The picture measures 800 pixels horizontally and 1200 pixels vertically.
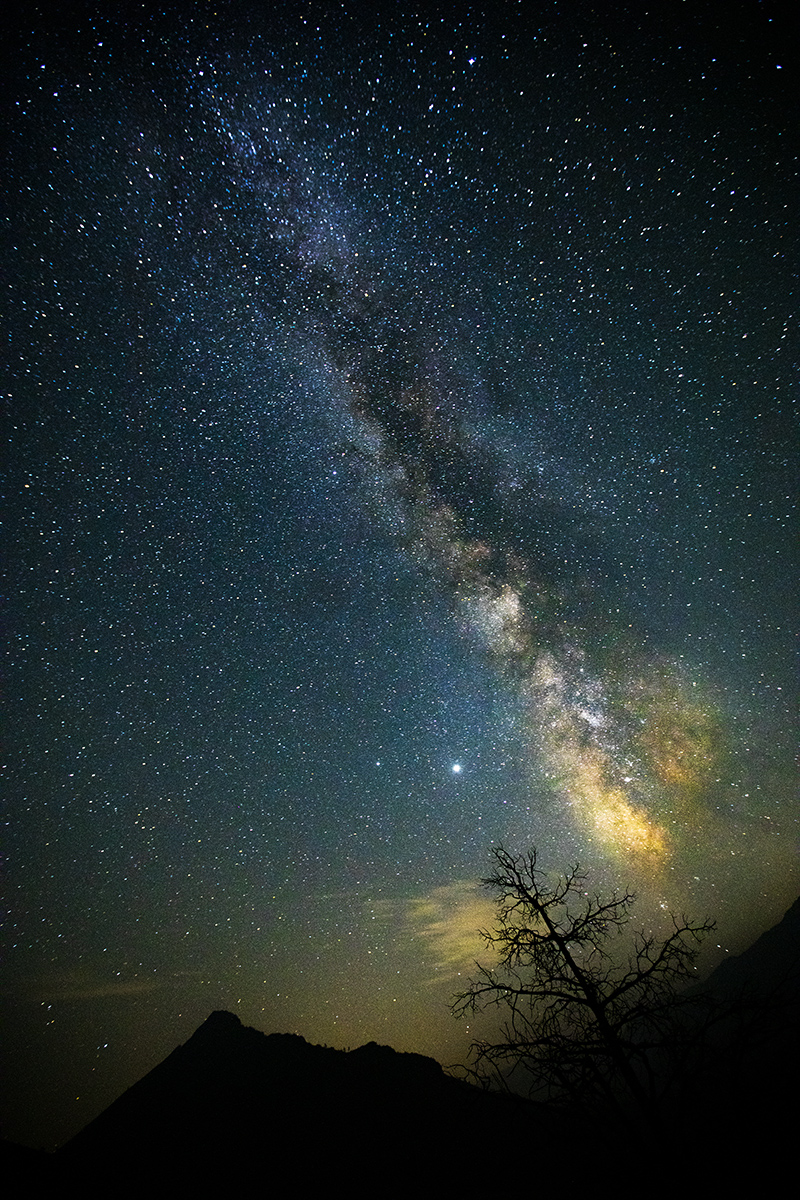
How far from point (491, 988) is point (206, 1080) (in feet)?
271

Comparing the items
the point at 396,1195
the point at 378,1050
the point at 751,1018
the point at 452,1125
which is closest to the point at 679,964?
the point at 751,1018

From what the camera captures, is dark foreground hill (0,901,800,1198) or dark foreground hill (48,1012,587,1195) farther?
dark foreground hill (48,1012,587,1195)

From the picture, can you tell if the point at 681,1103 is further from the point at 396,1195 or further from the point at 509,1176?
the point at 509,1176

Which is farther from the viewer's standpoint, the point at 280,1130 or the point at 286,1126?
the point at 286,1126

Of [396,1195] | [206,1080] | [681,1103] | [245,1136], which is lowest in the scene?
[396,1195]

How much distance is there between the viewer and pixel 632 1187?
4.20 metres

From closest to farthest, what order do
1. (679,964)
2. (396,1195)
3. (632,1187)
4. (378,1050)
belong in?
(632,1187) → (679,964) → (396,1195) → (378,1050)

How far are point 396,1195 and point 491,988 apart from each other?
59080 mm

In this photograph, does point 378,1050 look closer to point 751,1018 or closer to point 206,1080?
point 206,1080

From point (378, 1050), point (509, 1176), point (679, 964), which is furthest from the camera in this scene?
point (378, 1050)

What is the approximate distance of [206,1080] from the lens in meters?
57.4

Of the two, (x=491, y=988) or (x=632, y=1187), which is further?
(x=491, y=988)

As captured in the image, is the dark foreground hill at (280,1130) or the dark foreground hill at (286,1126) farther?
the dark foreground hill at (286,1126)

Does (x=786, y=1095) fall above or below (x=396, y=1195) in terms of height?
above
